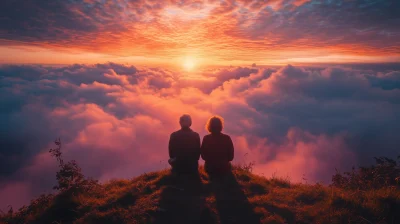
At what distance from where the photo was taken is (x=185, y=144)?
18.2ft

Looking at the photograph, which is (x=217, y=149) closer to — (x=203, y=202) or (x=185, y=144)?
(x=185, y=144)

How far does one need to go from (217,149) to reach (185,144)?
827 millimetres

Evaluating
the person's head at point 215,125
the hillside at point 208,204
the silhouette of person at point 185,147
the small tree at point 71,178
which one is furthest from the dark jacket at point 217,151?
the small tree at point 71,178

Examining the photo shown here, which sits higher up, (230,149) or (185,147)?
(185,147)

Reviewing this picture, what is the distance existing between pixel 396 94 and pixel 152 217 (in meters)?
264

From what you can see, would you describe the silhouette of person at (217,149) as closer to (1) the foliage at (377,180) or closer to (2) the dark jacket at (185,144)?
(2) the dark jacket at (185,144)

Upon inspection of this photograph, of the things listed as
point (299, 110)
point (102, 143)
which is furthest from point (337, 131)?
point (102, 143)

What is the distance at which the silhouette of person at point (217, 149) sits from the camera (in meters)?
5.67

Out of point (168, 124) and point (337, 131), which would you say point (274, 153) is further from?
point (168, 124)

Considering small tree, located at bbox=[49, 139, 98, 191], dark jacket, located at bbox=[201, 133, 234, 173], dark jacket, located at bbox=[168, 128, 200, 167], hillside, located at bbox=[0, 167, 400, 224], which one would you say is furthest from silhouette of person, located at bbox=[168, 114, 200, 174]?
small tree, located at bbox=[49, 139, 98, 191]

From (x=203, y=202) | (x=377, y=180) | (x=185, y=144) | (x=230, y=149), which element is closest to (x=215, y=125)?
(x=230, y=149)

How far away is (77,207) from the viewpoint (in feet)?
15.4

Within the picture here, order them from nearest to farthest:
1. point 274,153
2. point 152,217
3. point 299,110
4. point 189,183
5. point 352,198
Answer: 1. point 152,217
2. point 352,198
3. point 189,183
4. point 274,153
5. point 299,110

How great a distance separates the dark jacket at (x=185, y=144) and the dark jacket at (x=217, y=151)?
0.26 m
